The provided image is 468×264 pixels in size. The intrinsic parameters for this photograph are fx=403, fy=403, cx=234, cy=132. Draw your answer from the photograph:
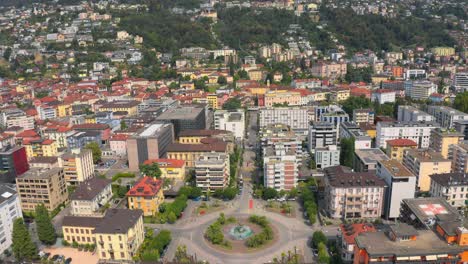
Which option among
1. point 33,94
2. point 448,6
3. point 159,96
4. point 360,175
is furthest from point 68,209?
point 448,6

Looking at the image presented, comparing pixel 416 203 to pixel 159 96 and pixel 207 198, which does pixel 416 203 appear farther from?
pixel 159 96

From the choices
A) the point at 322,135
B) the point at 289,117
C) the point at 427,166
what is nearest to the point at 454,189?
the point at 427,166

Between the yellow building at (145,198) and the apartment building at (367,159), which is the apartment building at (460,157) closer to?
the apartment building at (367,159)

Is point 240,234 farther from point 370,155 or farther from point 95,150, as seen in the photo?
point 95,150

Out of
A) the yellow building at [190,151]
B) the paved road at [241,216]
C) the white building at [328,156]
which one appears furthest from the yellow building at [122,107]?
the white building at [328,156]

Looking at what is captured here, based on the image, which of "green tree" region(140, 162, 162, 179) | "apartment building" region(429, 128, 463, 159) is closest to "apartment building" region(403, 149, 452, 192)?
"apartment building" region(429, 128, 463, 159)

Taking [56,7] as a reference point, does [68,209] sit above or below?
below

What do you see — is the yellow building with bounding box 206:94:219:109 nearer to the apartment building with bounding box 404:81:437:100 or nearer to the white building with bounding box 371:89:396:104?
the white building with bounding box 371:89:396:104
